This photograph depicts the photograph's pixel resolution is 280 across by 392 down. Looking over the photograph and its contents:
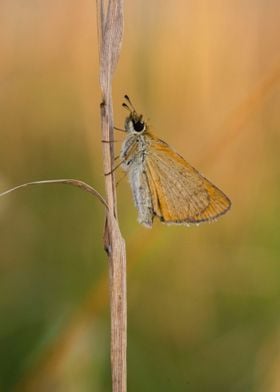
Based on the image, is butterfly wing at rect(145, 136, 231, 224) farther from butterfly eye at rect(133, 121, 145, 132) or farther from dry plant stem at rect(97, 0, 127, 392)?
dry plant stem at rect(97, 0, 127, 392)

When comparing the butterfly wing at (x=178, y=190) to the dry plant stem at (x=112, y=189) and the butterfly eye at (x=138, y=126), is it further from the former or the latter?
the dry plant stem at (x=112, y=189)

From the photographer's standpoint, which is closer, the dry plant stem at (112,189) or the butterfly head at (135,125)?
the dry plant stem at (112,189)

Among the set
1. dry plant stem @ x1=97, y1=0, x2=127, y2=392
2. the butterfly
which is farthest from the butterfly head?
dry plant stem @ x1=97, y1=0, x2=127, y2=392

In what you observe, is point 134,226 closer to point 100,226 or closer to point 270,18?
Result: point 100,226

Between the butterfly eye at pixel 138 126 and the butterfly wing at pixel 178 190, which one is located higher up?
the butterfly eye at pixel 138 126

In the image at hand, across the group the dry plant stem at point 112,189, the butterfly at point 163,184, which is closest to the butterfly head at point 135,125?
the butterfly at point 163,184

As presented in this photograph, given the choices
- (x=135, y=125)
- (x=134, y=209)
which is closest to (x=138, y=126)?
(x=135, y=125)

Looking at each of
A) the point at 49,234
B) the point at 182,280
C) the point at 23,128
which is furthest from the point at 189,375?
the point at 23,128

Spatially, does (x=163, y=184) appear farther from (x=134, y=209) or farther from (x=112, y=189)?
(x=112, y=189)
